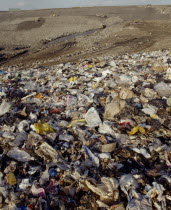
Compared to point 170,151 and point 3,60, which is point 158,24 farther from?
point 170,151

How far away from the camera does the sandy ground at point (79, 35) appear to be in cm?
1061

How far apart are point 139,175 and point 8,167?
1.51 metres

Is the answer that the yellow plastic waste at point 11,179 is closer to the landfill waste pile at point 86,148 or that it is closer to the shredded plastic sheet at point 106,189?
the landfill waste pile at point 86,148

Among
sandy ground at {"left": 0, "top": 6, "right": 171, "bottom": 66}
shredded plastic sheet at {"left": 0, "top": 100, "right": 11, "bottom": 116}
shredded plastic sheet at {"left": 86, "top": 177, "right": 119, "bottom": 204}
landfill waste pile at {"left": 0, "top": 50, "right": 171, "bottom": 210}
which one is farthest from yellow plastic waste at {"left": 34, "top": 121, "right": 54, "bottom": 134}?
sandy ground at {"left": 0, "top": 6, "right": 171, "bottom": 66}

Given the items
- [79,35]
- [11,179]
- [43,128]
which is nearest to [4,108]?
[43,128]

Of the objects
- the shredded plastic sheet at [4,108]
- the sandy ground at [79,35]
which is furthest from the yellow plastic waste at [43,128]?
the sandy ground at [79,35]

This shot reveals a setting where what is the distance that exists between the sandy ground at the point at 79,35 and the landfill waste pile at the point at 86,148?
581 cm

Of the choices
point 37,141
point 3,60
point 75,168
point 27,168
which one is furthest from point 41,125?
point 3,60

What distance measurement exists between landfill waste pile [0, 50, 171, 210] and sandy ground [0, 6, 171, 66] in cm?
581

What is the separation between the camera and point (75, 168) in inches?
85.7

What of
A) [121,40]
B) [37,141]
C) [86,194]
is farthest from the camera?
[121,40]

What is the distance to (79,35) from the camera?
16.5 metres

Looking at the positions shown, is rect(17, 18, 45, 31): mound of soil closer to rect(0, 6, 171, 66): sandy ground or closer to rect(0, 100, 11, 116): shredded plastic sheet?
rect(0, 6, 171, 66): sandy ground

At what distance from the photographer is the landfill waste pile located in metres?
1.86
